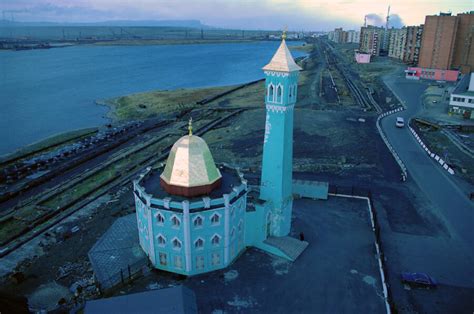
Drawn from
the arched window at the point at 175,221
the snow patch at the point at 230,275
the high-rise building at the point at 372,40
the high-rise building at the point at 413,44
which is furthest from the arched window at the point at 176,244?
the high-rise building at the point at 372,40

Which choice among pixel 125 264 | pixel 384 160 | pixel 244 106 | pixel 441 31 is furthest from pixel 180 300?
pixel 441 31

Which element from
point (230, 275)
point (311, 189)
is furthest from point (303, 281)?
point (311, 189)

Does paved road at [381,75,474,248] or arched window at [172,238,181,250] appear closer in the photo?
arched window at [172,238,181,250]

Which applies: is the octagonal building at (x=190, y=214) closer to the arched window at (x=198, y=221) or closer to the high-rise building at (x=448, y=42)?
the arched window at (x=198, y=221)

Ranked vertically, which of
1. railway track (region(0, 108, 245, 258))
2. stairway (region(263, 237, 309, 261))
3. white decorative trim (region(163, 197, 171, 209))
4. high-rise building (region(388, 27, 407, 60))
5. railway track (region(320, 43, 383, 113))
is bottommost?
railway track (region(0, 108, 245, 258))

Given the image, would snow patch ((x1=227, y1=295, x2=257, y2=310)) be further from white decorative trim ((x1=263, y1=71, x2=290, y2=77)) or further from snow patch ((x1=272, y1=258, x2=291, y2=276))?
white decorative trim ((x1=263, y1=71, x2=290, y2=77))

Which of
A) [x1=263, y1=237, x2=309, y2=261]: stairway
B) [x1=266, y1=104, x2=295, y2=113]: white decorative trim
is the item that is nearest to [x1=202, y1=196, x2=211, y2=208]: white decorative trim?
[x1=263, y1=237, x2=309, y2=261]: stairway
